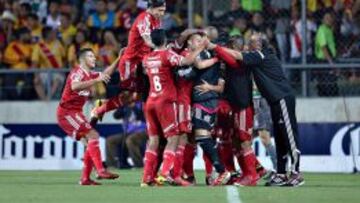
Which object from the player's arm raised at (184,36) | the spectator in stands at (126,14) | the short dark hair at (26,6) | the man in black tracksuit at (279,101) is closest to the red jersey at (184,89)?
the player's arm raised at (184,36)

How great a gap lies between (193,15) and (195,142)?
7.90 metres

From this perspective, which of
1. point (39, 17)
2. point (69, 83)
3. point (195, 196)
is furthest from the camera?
point (39, 17)

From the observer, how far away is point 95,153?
Result: 1916 centimetres

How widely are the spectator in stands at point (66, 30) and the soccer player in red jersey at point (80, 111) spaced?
346 inches

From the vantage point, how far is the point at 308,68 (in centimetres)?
2558

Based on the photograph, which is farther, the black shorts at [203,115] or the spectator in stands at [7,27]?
the spectator in stands at [7,27]

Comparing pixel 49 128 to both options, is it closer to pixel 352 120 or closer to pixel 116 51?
pixel 116 51

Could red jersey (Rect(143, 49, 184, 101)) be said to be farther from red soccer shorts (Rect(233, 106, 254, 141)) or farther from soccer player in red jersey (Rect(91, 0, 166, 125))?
red soccer shorts (Rect(233, 106, 254, 141))

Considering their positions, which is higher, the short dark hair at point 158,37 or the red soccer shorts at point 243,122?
the short dark hair at point 158,37

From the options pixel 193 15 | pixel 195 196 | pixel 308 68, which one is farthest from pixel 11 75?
pixel 195 196

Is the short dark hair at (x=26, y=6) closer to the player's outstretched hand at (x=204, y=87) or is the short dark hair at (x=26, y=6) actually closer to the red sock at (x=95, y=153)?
the red sock at (x=95, y=153)

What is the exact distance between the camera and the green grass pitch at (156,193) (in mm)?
15430

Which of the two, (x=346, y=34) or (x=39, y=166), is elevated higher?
(x=346, y=34)

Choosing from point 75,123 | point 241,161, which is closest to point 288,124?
point 241,161
